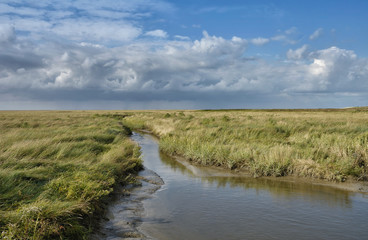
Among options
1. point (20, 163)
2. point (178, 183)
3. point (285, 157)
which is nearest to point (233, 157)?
point (285, 157)

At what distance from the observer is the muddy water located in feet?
21.7

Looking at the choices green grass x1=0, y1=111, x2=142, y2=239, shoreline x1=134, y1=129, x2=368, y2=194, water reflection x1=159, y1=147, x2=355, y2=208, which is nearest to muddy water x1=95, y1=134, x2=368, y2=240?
water reflection x1=159, y1=147, x2=355, y2=208

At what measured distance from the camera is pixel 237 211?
8000 mm

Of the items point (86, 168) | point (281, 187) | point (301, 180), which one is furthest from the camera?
point (301, 180)

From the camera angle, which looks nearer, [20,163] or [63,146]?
[20,163]

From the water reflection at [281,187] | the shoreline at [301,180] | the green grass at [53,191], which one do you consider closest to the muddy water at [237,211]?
the water reflection at [281,187]

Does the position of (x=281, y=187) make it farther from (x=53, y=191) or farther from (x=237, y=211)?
(x=53, y=191)

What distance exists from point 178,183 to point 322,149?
6800mm

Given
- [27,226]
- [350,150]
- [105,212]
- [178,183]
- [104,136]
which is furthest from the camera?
[104,136]

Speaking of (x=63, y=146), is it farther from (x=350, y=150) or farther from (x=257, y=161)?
(x=350, y=150)

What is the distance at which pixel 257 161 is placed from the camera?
12703 millimetres

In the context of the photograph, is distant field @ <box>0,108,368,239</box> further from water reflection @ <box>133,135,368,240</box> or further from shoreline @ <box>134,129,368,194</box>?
water reflection @ <box>133,135,368,240</box>

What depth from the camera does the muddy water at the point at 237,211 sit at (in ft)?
21.7

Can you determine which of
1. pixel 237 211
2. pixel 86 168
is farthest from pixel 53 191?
pixel 237 211
